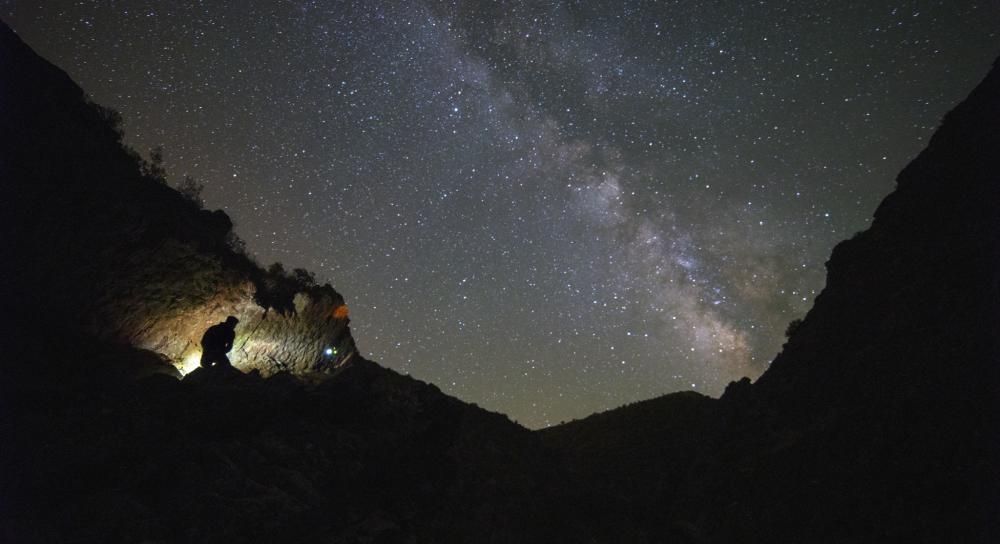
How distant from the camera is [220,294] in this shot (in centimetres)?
1891

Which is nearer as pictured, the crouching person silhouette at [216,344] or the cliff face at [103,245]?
the cliff face at [103,245]

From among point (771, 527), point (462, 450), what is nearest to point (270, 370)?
point (462, 450)

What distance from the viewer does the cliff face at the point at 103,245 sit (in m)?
12.9

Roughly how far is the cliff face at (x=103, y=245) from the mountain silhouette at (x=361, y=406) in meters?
0.07

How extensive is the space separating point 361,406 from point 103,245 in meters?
9.59

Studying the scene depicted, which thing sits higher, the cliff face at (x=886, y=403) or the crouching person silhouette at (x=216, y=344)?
the cliff face at (x=886, y=403)

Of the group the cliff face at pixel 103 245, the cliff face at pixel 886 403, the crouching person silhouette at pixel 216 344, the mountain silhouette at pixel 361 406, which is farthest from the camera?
the crouching person silhouette at pixel 216 344

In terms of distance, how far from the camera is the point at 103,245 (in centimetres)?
1466

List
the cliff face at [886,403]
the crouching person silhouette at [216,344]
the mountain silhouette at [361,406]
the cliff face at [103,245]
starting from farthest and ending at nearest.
Answer: the crouching person silhouette at [216,344]
the cliff face at [103,245]
the cliff face at [886,403]
the mountain silhouette at [361,406]

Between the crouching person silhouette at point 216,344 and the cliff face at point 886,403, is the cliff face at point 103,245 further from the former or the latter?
the cliff face at point 886,403

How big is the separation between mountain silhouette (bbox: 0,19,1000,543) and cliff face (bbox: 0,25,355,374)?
7 centimetres

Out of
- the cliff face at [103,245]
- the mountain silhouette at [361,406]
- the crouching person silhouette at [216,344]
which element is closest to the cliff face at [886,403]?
the mountain silhouette at [361,406]

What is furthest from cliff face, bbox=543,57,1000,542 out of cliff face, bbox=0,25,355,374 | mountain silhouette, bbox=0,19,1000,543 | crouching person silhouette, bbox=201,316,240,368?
cliff face, bbox=0,25,355,374

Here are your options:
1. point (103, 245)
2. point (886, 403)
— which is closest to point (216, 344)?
point (103, 245)
